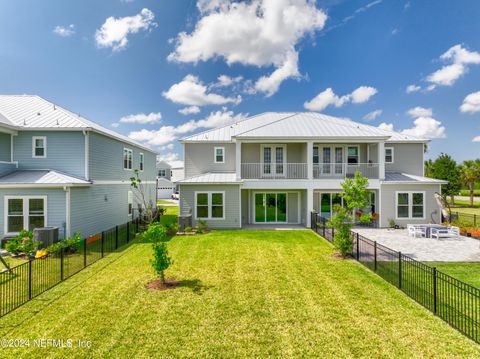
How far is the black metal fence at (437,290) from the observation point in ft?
19.2

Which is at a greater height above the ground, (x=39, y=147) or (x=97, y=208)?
A: (x=39, y=147)

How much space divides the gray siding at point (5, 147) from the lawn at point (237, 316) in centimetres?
962

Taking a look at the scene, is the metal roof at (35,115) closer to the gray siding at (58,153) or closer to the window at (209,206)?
the gray siding at (58,153)

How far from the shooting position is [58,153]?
47.9 ft

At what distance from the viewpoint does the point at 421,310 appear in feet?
21.7

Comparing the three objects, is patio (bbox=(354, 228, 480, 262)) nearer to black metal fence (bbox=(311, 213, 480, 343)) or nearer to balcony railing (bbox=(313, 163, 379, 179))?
black metal fence (bbox=(311, 213, 480, 343))

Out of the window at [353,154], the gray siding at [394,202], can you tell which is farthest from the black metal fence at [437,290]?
the window at [353,154]

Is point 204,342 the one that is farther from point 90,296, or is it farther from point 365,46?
point 365,46

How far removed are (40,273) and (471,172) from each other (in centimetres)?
4898

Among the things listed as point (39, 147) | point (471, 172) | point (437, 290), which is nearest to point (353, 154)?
point (437, 290)

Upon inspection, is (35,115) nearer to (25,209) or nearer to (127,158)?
(25,209)

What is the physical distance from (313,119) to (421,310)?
678 inches

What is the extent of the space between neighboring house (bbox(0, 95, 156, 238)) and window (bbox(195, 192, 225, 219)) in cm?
597

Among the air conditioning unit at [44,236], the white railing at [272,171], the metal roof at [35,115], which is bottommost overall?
the air conditioning unit at [44,236]
